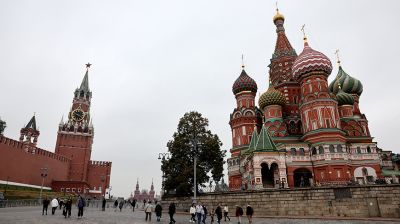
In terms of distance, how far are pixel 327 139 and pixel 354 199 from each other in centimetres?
1280

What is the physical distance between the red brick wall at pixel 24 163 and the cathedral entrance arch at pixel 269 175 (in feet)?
120

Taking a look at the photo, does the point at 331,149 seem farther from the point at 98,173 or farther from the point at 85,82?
the point at 85,82

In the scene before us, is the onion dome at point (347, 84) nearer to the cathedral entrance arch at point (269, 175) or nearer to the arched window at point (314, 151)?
the arched window at point (314, 151)

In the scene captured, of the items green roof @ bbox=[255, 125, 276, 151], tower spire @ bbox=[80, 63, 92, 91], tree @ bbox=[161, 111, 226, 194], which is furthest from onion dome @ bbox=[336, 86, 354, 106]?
tower spire @ bbox=[80, 63, 92, 91]

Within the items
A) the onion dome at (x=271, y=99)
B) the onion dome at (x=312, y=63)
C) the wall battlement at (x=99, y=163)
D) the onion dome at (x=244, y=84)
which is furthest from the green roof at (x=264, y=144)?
the wall battlement at (x=99, y=163)

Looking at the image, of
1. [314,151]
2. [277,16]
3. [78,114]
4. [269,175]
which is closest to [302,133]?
[314,151]

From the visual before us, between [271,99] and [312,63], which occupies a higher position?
[312,63]

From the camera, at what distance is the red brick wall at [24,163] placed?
42.0 meters

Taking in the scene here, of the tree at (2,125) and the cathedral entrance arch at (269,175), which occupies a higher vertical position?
the tree at (2,125)

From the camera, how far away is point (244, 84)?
153 feet

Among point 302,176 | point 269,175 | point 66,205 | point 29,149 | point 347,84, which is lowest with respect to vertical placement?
point 66,205

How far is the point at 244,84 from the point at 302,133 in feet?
41.3

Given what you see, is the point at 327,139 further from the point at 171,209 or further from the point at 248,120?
the point at 171,209

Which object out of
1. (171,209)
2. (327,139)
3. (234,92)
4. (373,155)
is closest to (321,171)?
(327,139)
